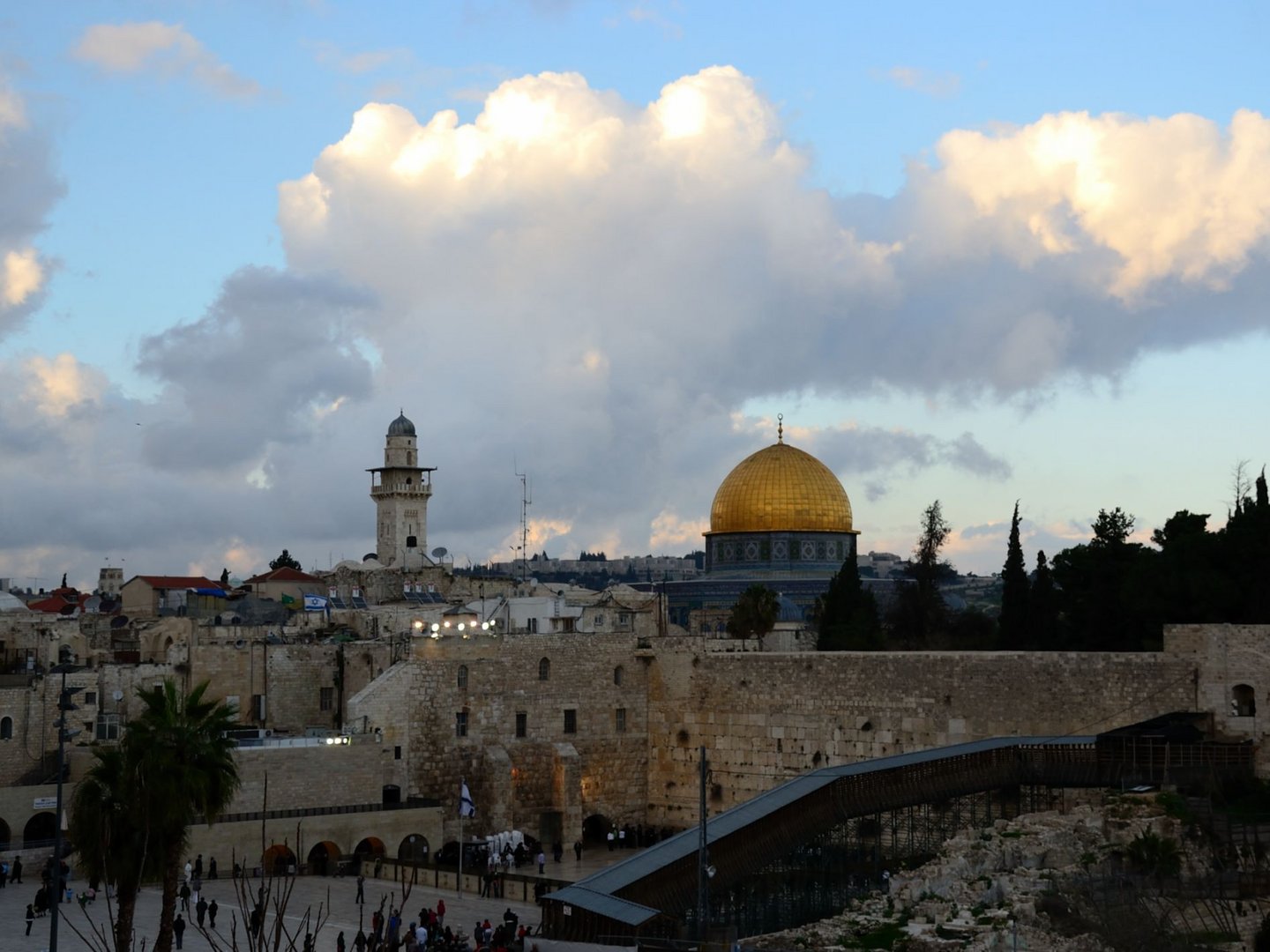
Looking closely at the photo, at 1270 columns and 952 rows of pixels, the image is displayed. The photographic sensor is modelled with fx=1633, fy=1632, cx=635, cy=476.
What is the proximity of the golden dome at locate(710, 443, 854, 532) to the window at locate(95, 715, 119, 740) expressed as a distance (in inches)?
1145

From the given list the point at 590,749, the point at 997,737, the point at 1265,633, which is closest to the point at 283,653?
the point at 590,749

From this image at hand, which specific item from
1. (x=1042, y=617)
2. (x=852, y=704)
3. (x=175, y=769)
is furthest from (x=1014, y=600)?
(x=175, y=769)

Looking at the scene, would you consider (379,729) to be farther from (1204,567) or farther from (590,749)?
(1204,567)

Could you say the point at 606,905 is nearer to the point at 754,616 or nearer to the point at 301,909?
the point at 301,909

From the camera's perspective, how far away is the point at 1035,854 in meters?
26.0

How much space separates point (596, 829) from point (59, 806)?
20.3m

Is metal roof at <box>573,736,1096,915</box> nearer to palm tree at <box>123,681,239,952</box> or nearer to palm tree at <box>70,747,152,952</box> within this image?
palm tree at <box>123,681,239,952</box>

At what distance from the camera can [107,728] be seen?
1399 inches

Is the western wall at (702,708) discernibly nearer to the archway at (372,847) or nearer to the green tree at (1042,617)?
the archway at (372,847)

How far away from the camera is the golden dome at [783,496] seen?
195ft

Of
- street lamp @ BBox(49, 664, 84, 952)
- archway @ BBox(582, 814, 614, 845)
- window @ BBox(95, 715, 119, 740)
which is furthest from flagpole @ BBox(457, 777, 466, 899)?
window @ BBox(95, 715, 119, 740)

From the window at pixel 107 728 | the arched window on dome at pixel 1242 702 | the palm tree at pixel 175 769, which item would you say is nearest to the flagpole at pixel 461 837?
the window at pixel 107 728

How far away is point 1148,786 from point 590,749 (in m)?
14.3

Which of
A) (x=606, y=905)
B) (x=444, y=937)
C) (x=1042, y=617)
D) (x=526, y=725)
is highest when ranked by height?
(x=1042, y=617)
